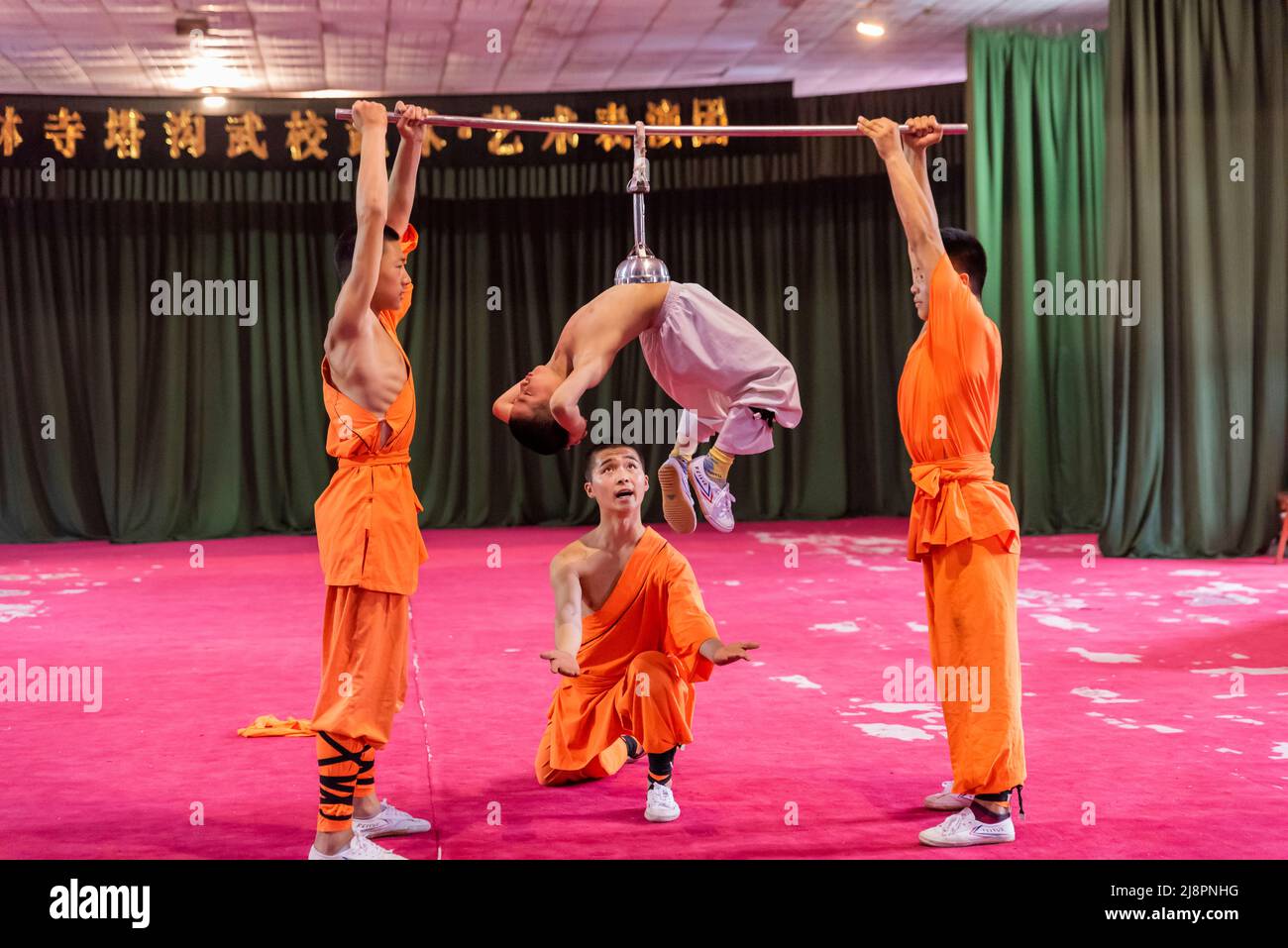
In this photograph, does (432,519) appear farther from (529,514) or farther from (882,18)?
(882,18)

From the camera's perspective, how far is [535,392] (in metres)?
3.17

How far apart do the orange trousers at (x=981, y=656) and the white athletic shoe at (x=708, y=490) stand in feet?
1.85

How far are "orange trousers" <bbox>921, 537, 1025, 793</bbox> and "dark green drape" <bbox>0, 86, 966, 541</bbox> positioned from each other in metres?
8.35

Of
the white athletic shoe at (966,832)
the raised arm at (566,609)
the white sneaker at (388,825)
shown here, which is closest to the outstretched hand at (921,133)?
the raised arm at (566,609)

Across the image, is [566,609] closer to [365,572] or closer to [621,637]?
[621,637]

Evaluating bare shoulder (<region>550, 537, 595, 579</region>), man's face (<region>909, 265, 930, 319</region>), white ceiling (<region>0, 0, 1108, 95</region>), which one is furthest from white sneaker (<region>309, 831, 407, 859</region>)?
white ceiling (<region>0, 0, 1108, 95</region>)

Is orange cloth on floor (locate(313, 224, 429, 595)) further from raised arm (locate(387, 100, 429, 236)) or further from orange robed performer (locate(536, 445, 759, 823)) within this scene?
orange robed performer (locate(536, 445, 759, 823))

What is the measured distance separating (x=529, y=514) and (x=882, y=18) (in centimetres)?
524

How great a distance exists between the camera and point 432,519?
11703 mm

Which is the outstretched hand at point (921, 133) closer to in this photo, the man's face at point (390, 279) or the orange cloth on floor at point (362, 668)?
the man's face at point (390, 279)

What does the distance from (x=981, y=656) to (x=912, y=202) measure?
1.17 meters

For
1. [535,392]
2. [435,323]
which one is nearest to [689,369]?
[535,392]

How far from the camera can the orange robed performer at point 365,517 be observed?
10.2 ft
